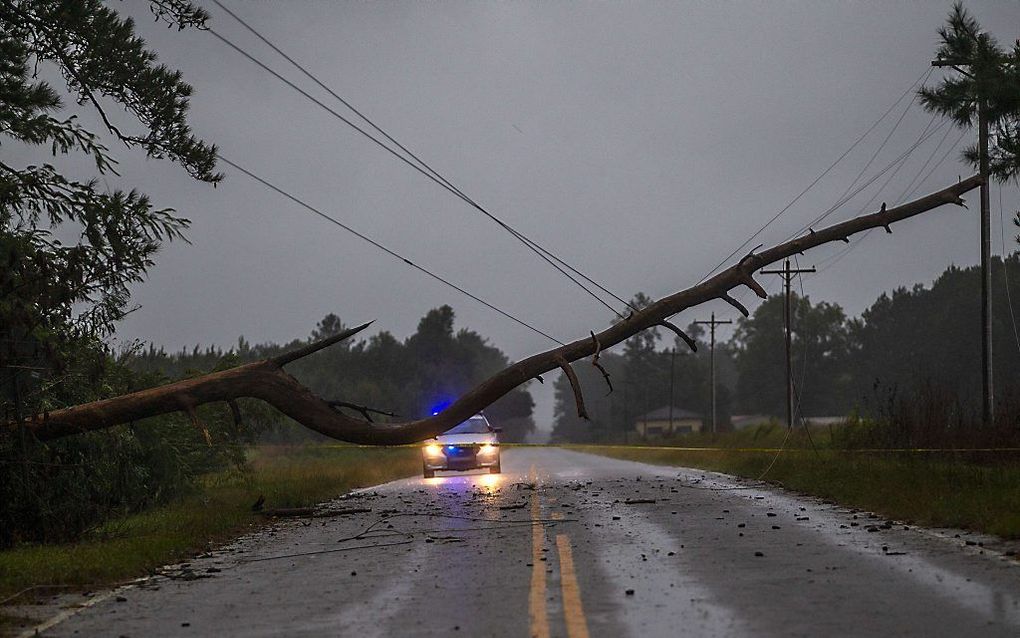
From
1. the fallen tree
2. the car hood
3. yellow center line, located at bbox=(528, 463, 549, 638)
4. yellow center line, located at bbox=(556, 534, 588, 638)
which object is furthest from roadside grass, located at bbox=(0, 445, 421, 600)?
the car hood

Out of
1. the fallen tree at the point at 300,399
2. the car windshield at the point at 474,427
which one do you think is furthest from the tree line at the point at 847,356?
the fallen tree at the point at 300,399

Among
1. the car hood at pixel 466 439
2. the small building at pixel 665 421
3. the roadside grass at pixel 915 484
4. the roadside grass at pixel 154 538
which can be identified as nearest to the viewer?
the roadside grass at pixel 154 538

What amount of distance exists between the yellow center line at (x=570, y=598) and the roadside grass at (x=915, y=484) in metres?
5.02

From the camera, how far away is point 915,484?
61.1 ft

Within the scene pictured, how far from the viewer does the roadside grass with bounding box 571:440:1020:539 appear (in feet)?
47.3

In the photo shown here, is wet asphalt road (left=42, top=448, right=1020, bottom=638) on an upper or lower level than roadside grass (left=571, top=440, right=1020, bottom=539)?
lower

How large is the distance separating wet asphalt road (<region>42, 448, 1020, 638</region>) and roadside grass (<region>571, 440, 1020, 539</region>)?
792 millimetres

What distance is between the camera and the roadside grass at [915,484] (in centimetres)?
1441

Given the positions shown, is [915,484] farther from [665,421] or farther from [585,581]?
[665,421]

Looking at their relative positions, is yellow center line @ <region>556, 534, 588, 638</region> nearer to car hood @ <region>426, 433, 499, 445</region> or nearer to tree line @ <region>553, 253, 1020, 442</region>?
car hood @ <region>426, 433, 499, 445</region>

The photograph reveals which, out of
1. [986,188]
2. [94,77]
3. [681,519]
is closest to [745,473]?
[986,188]

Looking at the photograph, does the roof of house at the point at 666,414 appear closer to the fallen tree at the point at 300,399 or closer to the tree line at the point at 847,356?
the tree line at the point at 847,356

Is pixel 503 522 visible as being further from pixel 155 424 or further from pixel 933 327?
pixel 933 327

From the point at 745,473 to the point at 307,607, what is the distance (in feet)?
74.3
